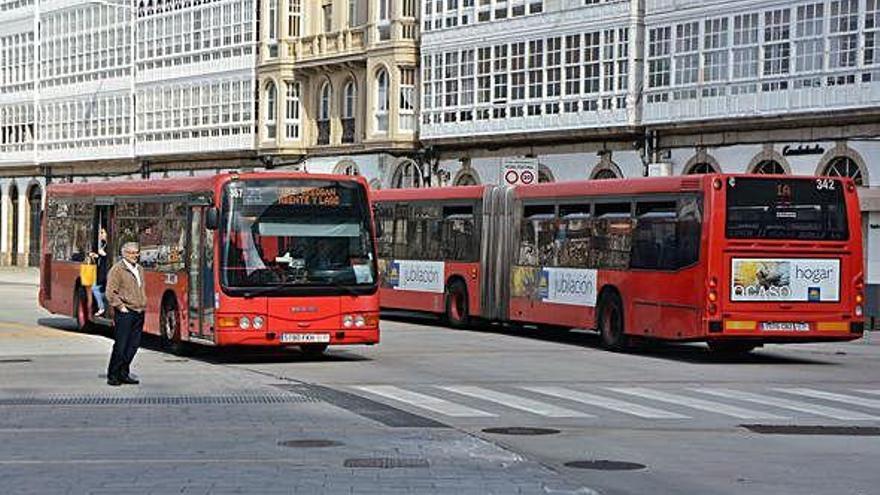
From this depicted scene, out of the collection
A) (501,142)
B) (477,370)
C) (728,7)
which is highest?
(728,7)

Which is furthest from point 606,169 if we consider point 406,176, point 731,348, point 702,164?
point 731,348

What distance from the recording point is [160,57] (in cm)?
6831

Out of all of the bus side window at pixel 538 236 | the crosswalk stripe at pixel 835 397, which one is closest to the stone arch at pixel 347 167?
the bus side window at pixel 538 236

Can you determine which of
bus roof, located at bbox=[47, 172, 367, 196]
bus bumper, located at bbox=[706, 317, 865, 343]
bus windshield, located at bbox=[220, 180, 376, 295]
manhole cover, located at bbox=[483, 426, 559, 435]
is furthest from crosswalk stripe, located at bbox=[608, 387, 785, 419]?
bus roof, located at bbox=[47, 172, 367, 196]

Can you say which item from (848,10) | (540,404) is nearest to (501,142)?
(848,10)

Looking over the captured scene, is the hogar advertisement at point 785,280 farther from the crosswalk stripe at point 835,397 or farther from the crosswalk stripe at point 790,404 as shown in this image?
the crosswalk stripe at point 790,404

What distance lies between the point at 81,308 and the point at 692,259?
11.7 metres

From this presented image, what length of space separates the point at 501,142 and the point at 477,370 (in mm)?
27538

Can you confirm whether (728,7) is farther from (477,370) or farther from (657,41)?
(477,370)

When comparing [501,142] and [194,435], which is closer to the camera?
[194,435]

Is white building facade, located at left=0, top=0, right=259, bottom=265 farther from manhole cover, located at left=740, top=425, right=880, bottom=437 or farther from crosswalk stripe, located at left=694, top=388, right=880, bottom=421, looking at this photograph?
manhole cover, located at left=740, top=425, right=880, bottom=437

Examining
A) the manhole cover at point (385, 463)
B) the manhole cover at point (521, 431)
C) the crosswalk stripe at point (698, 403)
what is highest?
the manhole cover at point (385, 463)

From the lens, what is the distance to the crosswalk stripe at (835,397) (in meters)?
19.0

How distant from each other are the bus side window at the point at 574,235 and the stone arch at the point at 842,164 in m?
12.1
